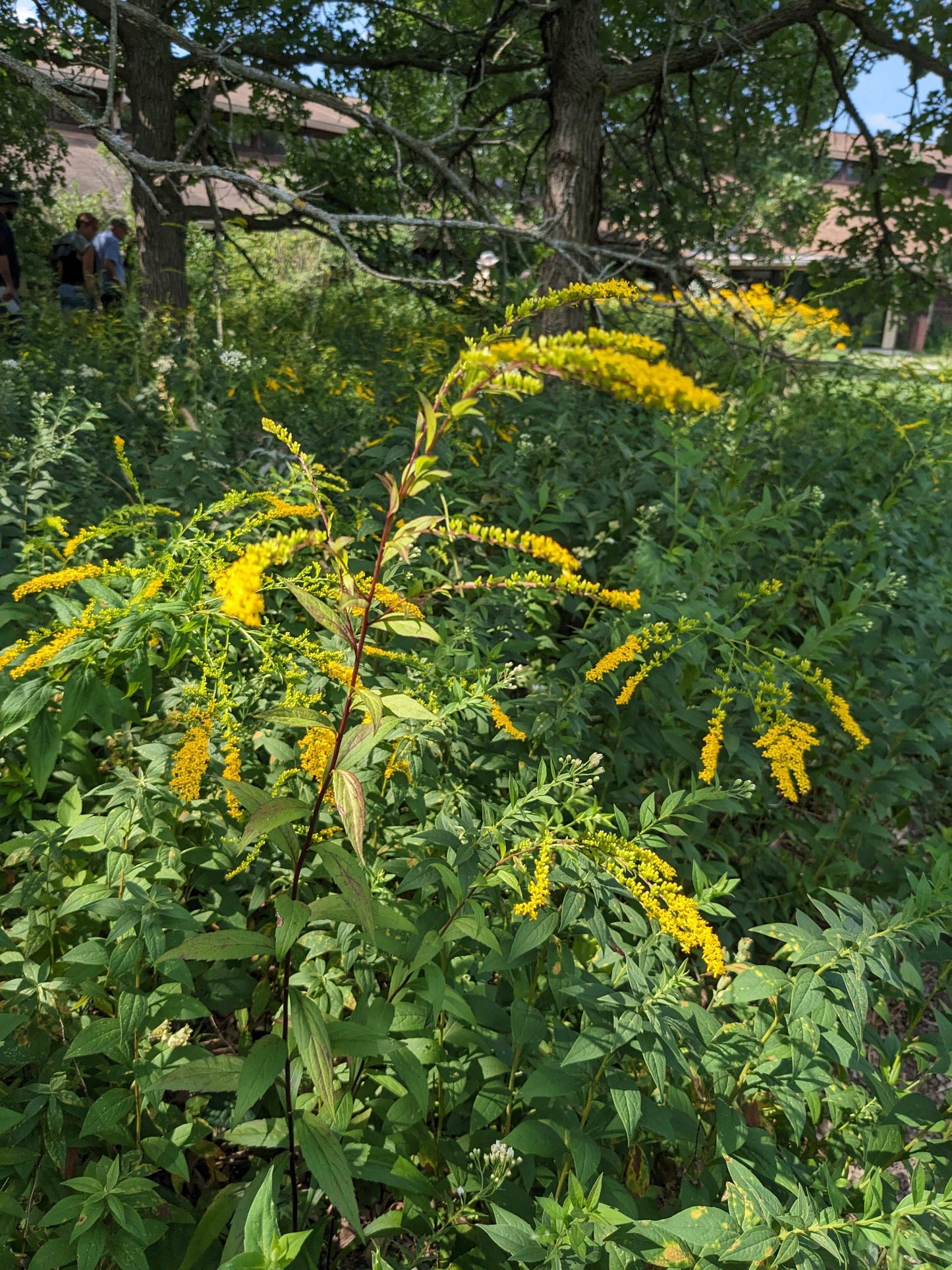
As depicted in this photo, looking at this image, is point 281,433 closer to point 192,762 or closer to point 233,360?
point 192,762

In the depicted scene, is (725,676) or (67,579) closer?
(67,579)

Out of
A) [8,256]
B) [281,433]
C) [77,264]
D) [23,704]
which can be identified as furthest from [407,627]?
[77,264]

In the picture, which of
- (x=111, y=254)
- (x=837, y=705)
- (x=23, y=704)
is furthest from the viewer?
(x=111, y=254)

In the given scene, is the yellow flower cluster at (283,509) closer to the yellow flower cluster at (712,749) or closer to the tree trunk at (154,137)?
the yellow flower cluster at (712,749)

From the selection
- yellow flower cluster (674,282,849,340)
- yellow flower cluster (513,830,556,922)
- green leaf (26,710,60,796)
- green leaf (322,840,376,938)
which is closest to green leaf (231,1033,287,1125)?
green leaf (322,840,376,938)

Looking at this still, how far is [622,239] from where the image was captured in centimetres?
719

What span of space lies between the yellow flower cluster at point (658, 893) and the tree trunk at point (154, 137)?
5.38 m

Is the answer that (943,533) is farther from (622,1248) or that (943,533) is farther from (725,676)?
(622,1248)

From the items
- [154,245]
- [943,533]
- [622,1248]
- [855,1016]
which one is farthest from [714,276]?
[622,1248]

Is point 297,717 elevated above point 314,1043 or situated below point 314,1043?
above

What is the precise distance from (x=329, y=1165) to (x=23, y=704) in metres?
1.18

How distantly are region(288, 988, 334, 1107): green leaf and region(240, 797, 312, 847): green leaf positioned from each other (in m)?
0.31

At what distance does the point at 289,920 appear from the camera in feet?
4.09

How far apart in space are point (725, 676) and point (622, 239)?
6195mm
